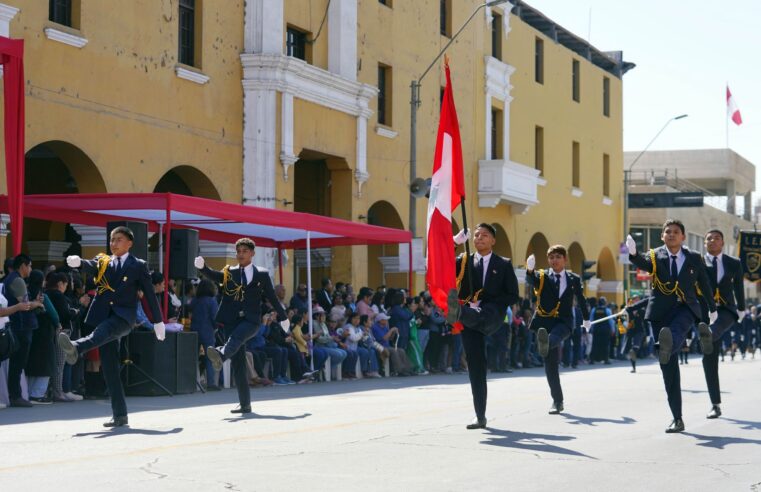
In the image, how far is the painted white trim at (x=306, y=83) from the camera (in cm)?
2709

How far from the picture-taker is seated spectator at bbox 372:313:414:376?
25.3m

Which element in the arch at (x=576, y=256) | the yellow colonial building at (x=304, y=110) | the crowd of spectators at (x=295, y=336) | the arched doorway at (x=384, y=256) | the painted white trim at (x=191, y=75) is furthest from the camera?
the arch at (x=576, y=256)

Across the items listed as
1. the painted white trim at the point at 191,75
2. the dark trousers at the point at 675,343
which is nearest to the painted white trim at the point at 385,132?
the painted white trim at the point at 191,75

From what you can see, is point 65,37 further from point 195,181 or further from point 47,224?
point 47,224

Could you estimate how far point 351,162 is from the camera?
102 feet

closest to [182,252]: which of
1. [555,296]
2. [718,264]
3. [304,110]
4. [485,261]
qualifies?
[555,296]

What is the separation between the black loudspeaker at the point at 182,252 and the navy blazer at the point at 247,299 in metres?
4.42

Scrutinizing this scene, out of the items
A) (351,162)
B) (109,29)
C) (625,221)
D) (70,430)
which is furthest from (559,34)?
(70,430)

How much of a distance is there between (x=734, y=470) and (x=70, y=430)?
6.19 meters

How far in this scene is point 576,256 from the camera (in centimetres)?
4741

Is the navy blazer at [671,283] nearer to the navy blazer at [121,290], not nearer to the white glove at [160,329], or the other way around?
the white glove at [160,329]

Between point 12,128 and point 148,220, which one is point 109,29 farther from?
point 12,128

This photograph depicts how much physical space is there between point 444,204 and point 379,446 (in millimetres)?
3059

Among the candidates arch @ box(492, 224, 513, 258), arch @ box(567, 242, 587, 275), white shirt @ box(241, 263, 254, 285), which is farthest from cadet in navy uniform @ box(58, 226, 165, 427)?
arch @ box(567, 242, 587, 275)
